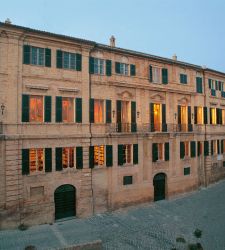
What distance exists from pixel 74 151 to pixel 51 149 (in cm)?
195

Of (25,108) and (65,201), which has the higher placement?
(25,108)

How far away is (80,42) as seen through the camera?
19.7 metres

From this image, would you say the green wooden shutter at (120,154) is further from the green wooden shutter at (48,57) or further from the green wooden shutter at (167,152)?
the green wooden shutter at (48,57)

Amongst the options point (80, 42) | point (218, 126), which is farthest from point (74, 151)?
point (218, 126)

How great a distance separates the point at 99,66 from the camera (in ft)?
69.3

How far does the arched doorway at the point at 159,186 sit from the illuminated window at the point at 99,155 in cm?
630

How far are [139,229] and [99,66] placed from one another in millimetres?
13817

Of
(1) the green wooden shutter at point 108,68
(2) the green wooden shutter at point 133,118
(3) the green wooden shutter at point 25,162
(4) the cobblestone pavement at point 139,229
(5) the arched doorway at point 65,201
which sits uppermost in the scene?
(1) the green wooden shutter at point 108,68

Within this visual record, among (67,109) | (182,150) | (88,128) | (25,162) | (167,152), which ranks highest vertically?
(67,109)

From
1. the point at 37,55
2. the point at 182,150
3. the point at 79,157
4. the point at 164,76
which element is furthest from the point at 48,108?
the point at 182,150

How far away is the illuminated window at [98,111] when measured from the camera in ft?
68.4

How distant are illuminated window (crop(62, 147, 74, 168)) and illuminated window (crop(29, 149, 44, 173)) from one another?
1.74 meters

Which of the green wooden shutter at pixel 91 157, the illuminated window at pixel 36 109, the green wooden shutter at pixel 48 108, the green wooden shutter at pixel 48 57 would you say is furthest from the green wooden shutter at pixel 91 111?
the green wooden shutter at pixel 48 57

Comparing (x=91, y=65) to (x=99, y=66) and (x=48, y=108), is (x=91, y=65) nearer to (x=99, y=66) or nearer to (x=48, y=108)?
(x=99, y=66)
